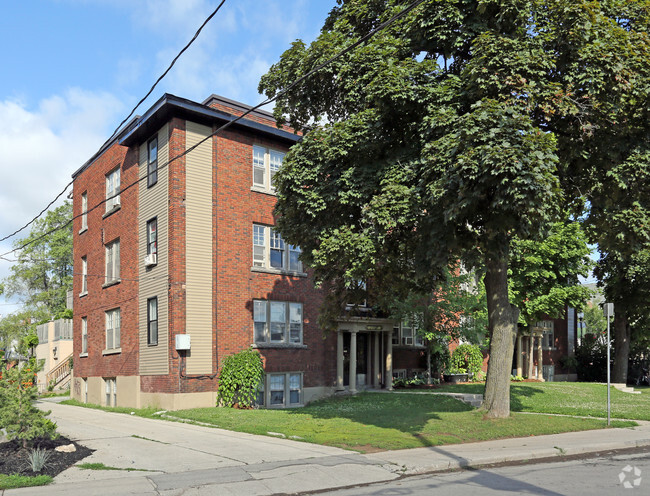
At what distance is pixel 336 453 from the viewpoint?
11.8 meters

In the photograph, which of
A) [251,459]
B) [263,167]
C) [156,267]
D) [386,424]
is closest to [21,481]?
[251,459]

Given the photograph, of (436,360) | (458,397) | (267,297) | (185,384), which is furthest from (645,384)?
(185,384)

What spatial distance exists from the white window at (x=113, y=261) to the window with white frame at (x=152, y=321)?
3.84 m

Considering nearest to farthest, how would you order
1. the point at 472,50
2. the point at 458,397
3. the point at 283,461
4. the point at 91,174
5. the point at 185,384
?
the point at 283,461 → the point at 472,50 → the point at 185,384 → the point at 458,397 → the point at 91,174

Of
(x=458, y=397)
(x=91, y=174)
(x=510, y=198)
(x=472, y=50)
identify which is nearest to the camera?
(x=510, y=198)

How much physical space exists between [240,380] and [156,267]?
18.0ft

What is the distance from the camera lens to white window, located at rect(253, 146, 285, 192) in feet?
79.0

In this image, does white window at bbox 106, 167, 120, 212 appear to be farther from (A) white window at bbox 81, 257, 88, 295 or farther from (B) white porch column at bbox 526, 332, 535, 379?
(B) white porch column at bbox 526, 332, 535, 379

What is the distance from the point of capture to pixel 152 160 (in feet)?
78.3

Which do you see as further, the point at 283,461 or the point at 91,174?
the point at 91,174

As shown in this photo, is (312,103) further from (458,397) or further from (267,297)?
(458,397)

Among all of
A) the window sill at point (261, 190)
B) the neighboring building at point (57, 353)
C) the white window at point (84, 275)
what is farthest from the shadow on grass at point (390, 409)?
the neighboring building at point (57, 353)

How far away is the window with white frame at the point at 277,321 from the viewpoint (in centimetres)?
2333

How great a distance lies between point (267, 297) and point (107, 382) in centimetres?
910
